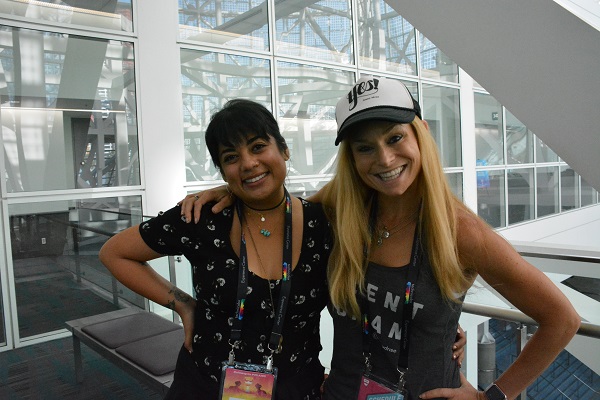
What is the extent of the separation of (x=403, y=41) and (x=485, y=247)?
30.7 ft

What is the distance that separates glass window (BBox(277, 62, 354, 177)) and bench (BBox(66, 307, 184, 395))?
4.16 m

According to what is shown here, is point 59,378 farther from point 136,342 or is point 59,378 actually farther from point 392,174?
point 392,174

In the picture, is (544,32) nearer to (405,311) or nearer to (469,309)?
(469,309)

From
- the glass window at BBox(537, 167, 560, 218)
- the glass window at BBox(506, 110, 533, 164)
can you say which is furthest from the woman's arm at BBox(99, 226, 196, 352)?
the glass window at BBox(537, 167, 560, 218)

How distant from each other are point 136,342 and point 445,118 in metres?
8.95

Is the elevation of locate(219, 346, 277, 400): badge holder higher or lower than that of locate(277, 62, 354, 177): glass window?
lower

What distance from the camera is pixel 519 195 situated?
11656 mm

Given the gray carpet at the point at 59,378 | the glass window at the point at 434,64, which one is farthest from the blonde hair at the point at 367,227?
the glass window at the point at 434,64

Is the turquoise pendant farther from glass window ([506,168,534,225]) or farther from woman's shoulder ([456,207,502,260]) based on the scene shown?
glass window ([506,168,534,225])

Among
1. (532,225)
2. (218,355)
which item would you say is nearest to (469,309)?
(218,355)

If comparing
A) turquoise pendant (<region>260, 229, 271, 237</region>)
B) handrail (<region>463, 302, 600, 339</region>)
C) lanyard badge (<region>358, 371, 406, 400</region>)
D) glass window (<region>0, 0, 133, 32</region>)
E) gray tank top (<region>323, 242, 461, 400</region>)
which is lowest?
handrail (<region>463, 302, 600, 339</region>)

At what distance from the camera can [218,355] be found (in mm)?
1463

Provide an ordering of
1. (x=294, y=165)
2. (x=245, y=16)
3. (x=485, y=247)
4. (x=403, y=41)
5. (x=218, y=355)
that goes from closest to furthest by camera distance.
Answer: (x=485, y=247), (x=218, y=355), (x=245, y=16), (x=294, y=165), (x=403, y=41)

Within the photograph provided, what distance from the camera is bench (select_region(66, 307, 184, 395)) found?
2646mm
